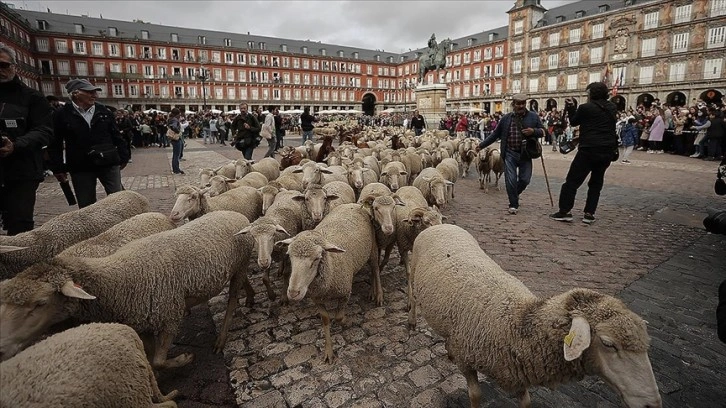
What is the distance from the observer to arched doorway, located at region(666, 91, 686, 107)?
41.6m

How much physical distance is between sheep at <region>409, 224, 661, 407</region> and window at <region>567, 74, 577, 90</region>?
56730 millimetres

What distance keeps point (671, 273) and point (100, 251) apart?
6.22 m

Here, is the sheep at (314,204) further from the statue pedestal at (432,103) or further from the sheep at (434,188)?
the statue pedestal at (432,103)

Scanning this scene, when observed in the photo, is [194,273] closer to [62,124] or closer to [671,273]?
[62,124]

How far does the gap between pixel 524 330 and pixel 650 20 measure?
185 ft

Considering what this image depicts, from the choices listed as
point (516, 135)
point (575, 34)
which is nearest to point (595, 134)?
point (516, 135)

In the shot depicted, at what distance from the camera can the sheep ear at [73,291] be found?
2176 mm

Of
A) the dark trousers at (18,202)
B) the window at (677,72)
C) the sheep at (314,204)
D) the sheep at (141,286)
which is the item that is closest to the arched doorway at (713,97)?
the window at (677,72)

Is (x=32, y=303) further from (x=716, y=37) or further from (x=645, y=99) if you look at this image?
(x=645, y=99)

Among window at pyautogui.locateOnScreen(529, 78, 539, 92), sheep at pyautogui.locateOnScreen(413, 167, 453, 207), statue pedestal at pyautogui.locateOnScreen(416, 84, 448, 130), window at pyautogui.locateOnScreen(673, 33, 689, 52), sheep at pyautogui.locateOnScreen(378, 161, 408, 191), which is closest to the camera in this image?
sheep at pyautogui.locateOnScreen(413, 167, 453, 207)

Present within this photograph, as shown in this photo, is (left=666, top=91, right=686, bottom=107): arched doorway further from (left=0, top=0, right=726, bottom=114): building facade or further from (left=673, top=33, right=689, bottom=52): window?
(left=673, top=33, right=689, bottom=52): window

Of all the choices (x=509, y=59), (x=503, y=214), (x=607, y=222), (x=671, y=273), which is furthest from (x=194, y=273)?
(x=509, y=59)

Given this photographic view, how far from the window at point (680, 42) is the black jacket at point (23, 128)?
183 ft

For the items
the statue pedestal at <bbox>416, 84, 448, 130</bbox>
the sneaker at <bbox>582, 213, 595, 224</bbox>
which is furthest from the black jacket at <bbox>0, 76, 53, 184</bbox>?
the statue pedestal at <bbox>416, 84, 448, 130</bbox>
